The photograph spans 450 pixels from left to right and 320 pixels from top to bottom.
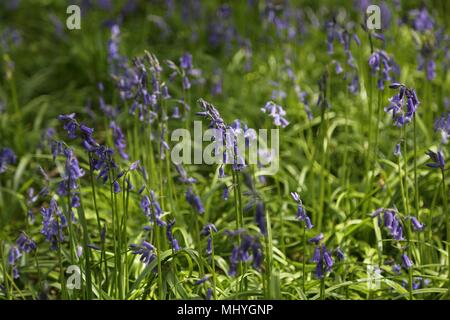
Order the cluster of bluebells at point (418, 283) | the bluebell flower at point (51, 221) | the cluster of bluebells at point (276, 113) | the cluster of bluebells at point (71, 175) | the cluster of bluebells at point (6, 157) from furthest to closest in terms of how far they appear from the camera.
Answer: the cluster of bluebells at point (6, 157)
the cluster of bluebells at point (276, 113)
the cluster of bluebells at point (418, 283)
the bluebell flower at point (51, 221)
the cluster of bluebells at point (71, 175)

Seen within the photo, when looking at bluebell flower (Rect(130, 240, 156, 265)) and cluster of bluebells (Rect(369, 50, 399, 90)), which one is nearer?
bluebell flower (Rect(130, 240, 156, 265))

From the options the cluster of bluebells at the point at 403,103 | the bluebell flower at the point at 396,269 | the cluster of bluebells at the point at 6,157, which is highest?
the cluster of bluebells at the point at 403,103

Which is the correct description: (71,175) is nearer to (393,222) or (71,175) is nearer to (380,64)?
(393,222)

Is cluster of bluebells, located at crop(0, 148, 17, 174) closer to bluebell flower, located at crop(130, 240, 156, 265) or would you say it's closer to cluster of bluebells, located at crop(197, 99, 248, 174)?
bluebell flower, located at crop(130, 240, 156, 265)

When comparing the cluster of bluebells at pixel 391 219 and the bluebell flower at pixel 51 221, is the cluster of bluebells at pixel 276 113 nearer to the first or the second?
the cluster of bluebells at pixel 391 219

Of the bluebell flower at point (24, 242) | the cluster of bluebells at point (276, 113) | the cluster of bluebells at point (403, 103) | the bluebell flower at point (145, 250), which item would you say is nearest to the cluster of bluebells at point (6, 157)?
the bluebell flower at point (24, 242)

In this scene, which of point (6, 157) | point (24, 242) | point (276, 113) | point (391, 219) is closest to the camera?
point (391, 219)

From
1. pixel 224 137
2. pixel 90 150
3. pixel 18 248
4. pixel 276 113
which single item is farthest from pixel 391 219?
pixel 18 248

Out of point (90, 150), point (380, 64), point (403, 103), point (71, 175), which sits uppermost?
point (380, 64)

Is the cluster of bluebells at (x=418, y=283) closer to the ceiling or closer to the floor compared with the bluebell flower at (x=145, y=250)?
closer to the floor

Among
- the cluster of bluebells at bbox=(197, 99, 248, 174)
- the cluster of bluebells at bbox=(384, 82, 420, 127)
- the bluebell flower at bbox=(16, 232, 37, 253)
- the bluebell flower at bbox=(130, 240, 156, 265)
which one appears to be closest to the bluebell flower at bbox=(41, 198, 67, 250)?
the bluebell flower at bbox=(16, 232, 37, 253)

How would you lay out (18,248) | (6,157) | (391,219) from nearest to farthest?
(391,219), (18,248), (6,157)

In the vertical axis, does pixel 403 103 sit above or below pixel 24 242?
above
